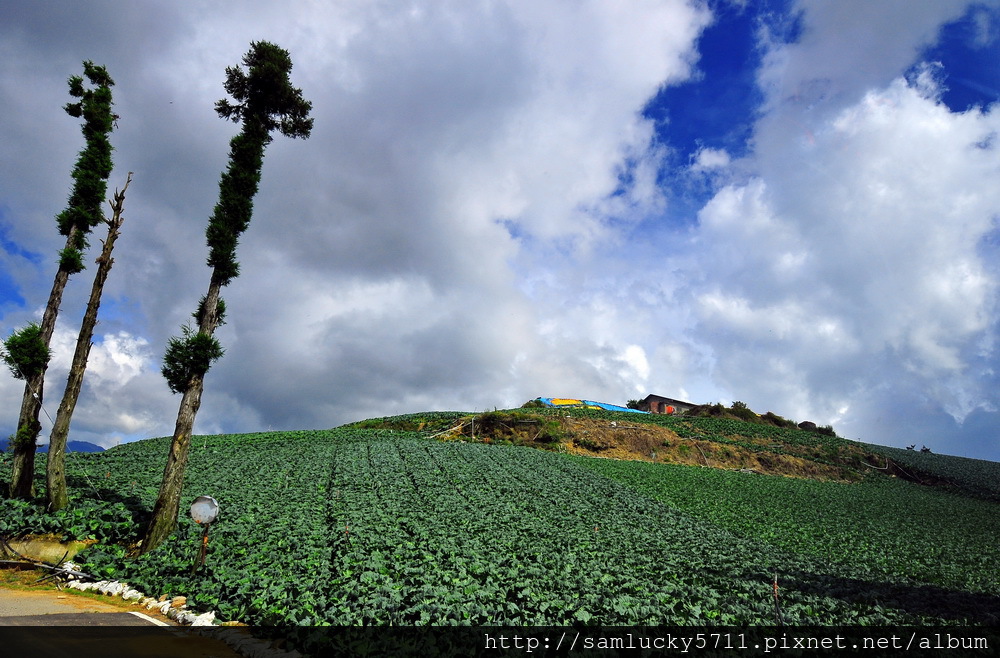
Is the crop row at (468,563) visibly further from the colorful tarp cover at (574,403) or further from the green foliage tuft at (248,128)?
the colorful tarp cover at (574,403)

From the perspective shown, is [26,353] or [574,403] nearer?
[26,353]

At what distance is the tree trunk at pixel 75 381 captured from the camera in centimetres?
1399

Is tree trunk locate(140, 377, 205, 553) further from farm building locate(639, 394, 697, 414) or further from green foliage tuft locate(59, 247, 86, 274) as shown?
farm building locate(639, 394, 697, 414)

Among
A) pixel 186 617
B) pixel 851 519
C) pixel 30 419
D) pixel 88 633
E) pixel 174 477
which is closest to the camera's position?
pixel 88 633

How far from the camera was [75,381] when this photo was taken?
15102mm

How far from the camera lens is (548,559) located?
1244 cm

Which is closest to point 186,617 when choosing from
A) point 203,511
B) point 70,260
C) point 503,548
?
point 203,511

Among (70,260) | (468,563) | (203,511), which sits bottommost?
(468,563)

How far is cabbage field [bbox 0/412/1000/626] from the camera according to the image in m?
9.46

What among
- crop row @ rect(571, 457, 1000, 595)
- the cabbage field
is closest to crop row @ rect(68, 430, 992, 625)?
the cabbage field

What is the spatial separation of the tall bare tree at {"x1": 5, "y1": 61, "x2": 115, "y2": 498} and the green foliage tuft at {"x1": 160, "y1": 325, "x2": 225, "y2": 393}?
5615 mm

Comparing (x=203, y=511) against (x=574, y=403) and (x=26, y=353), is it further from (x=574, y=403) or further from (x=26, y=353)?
(x=574, y=403)

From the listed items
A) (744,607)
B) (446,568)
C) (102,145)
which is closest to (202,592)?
(446,568)

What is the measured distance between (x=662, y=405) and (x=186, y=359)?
282 ft
